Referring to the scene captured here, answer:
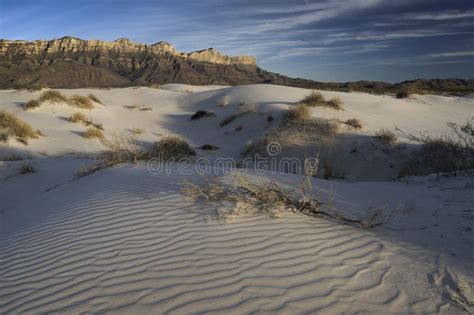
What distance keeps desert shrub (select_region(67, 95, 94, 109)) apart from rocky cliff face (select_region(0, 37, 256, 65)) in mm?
77045

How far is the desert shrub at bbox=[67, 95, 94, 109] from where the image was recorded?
713 inches

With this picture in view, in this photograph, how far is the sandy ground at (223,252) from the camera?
2.76m

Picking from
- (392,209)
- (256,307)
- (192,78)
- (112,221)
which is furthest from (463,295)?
(192,78)

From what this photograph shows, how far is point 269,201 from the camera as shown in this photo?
4.37m

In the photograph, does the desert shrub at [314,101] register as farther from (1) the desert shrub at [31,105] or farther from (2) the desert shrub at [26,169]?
(1) the desert shrub at [31,105]

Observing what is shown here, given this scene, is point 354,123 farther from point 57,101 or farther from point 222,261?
point 57,101

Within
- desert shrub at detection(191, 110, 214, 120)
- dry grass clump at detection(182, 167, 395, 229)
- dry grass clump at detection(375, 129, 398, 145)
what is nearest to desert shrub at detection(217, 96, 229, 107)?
desert shrub at detection(191, 110, 214, 120)

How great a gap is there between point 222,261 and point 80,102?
17243mm

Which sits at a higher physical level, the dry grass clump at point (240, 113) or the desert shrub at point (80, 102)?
the desert shrub at point (80, 102)

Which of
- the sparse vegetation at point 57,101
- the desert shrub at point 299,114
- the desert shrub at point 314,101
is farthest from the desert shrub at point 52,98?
the desert shrub at point 314,101

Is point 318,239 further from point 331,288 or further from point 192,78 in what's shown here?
point 192,78

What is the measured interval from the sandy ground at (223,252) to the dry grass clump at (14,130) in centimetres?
545

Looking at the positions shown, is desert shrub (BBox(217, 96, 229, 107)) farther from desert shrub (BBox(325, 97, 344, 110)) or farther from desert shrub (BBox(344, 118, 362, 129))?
desert shrub (BBox(344, 118, 362, 129))

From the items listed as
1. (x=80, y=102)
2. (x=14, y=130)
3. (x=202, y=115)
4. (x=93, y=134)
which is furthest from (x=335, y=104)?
(x=80, y=102)
